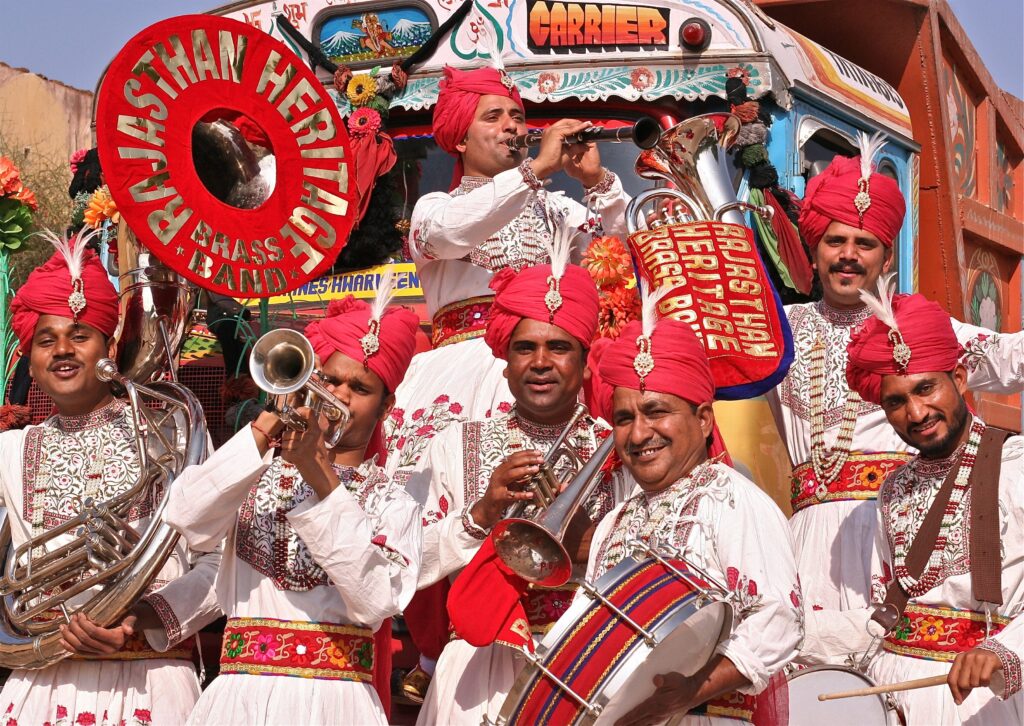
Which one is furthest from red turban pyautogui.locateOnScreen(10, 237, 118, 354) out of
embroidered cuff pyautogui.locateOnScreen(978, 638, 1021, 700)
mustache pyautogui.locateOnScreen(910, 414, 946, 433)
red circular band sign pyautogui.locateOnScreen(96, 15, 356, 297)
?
embroidered cuff pyautogui.locateOnScreen(978, 638, 1021, 700)

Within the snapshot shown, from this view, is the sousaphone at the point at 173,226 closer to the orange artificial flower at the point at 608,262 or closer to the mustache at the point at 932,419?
the orange artificial flower at the point at 608,262

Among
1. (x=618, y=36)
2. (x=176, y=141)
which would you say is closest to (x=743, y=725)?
(x=176, y=141)

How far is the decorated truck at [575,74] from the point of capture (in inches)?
310

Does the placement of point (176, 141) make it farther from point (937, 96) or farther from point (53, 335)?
point (937, 96)

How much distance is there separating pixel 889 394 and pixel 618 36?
3.04 meters

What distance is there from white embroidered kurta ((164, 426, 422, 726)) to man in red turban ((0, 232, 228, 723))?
26.1 inches

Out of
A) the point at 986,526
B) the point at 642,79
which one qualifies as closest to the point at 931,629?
the point at 986,526

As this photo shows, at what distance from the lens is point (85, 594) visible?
229 inches

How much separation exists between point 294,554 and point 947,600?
6.58 feet

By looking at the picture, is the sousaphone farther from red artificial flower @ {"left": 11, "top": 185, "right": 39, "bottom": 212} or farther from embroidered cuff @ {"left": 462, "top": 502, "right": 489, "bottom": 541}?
red artificial flower @ {"left": 11, "top": 185, "right": 39, "bottom": 212}

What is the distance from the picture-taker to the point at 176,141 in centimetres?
572

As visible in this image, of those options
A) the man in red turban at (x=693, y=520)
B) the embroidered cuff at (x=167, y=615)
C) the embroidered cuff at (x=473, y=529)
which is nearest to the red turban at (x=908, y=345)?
the man in red turban at (x=693, y=520)

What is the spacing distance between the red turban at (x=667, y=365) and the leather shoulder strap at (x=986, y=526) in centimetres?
97

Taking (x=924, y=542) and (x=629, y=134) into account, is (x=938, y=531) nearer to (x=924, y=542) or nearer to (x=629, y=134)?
(x=924, y=542)
